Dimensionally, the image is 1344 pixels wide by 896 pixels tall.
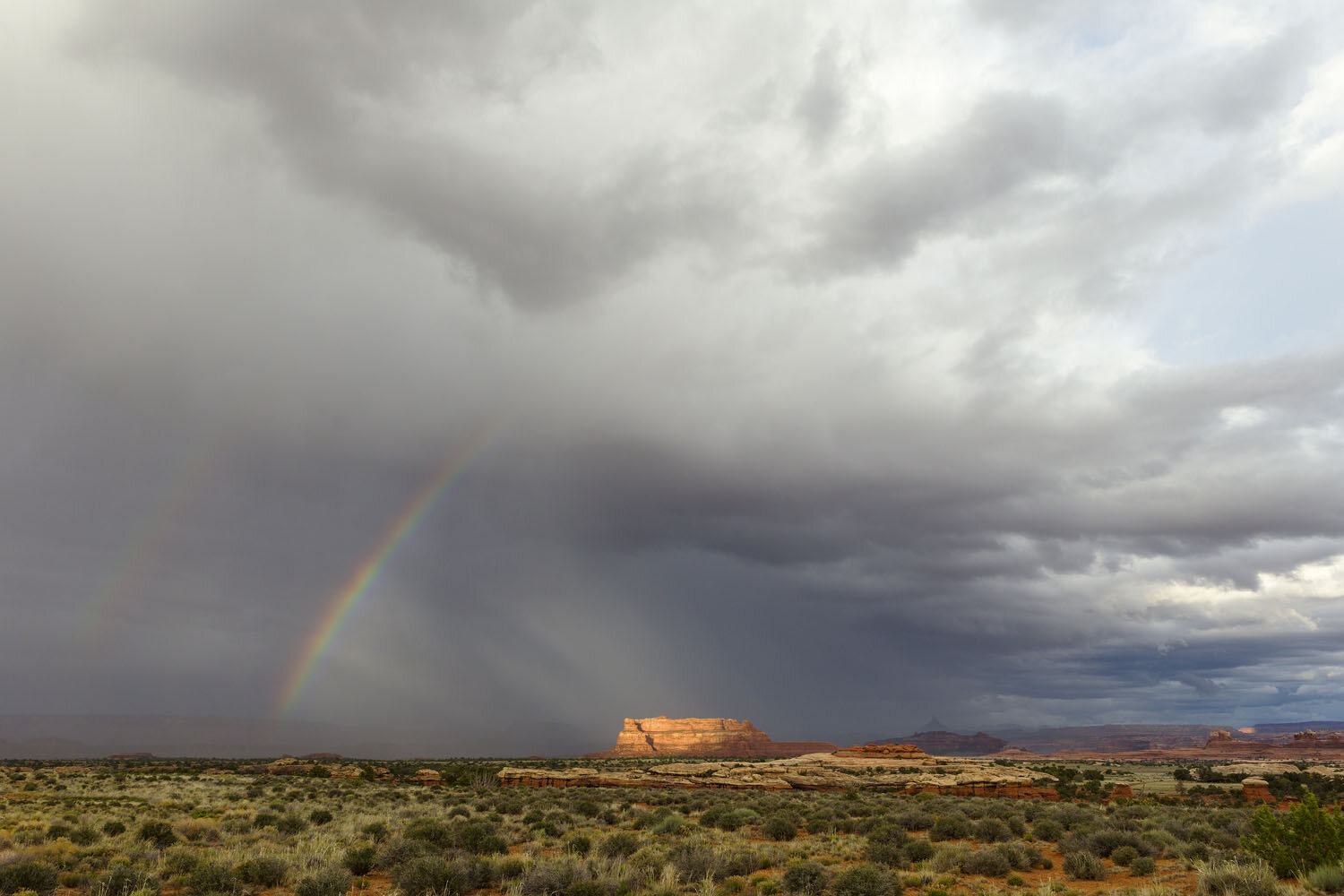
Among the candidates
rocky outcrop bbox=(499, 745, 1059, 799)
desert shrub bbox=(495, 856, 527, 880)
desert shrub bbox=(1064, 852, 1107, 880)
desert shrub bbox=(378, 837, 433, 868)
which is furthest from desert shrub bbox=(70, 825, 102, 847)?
rocky outcrop bbox=(499, 745, 1059, 799)

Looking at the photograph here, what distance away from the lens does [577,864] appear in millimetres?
18281

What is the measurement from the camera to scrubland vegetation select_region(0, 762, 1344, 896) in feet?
55.0

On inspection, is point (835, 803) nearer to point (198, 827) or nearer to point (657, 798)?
point (657, 798)

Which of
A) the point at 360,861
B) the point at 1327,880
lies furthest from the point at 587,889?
the point at 1327,880

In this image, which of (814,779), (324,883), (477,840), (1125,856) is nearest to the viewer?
(324,883)

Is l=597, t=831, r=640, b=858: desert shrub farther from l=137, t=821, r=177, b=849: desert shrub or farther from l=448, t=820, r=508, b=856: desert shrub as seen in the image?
l=137, t=821, r=177, b=849: desert shrub

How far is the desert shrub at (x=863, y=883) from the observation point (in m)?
16.6

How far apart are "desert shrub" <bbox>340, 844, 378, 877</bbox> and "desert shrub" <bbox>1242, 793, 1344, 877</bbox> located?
23392 mm

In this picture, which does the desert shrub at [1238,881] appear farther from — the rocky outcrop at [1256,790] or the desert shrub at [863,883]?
the rocky outcrop at [1256,790]

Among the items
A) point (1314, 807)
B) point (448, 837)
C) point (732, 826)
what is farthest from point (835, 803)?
point (1314, 807)

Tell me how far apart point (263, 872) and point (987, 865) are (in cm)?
1990

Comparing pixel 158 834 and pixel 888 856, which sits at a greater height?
pixel 158 834

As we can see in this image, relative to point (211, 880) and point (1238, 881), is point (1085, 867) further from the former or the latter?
point (211, 880)

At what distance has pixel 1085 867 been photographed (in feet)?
66.9
